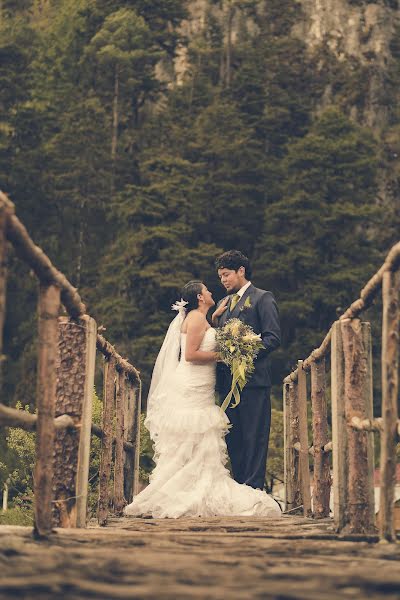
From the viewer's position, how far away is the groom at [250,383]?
28.3 feet

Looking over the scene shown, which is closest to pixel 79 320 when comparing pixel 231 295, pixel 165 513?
pixel 165 513

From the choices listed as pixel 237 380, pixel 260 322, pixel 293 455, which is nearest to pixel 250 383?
pixel 237 380

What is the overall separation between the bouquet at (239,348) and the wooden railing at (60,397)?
107 centimetres

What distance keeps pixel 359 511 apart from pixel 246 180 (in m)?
44.4

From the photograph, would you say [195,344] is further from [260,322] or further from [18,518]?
[18,518]

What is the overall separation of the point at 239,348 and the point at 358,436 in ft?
10.6

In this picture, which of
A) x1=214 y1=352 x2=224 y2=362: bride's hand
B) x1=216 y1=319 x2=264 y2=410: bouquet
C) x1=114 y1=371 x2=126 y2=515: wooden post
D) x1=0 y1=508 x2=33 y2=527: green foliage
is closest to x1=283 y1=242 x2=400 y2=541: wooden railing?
x1=216 y1=319 x2=264 y2=410: bouquet

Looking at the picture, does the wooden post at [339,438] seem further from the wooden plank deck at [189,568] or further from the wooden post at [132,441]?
the wooden post at [132,441]

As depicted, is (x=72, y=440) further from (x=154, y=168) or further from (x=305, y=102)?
(x=305, y=102)

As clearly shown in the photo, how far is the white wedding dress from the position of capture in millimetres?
8250

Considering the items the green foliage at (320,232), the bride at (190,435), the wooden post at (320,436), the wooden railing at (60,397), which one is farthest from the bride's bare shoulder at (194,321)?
the green foliage at (320,232)

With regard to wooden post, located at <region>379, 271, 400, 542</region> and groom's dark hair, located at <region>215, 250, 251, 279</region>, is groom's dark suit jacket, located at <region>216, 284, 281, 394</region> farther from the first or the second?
wooden post, located at <region>379, 271, 400, 542</region>

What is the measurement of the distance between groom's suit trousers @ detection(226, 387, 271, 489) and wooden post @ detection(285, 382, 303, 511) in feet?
4.00

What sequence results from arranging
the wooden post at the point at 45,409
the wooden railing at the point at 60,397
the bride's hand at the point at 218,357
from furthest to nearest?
1. the bride's hand at the point at 218,357
2. the wooden post at the point at 45,409
3. the wooden railing at the point at 60,397
